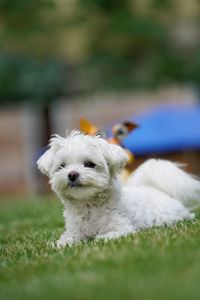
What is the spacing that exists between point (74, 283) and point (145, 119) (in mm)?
14980

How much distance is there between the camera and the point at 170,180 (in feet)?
25.5

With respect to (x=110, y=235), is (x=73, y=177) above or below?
above

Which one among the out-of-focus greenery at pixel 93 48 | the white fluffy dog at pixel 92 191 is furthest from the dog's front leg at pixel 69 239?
the out-of-focus greenery at pixel 93 48

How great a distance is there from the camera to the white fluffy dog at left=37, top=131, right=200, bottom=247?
6.51 metres

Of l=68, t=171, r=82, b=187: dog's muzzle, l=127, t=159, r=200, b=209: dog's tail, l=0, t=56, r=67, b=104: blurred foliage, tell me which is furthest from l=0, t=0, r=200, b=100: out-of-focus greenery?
l=68, t=171, r=82, b=187: dog's muzzle

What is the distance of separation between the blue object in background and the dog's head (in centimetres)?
1119

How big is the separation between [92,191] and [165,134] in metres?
12.4

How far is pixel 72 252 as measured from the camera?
5.90 meters

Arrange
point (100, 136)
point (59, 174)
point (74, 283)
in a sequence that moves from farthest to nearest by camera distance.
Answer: point (100, 136) < point (59, 174) < point (74, 283)

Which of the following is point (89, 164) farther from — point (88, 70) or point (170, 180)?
point (88, 70)

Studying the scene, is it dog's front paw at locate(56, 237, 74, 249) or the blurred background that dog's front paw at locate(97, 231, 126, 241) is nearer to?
dog's front paw at locate(56, 237, 74, 249)

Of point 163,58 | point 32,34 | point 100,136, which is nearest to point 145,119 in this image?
point 163,58

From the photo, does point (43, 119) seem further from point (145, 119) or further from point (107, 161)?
point (107, 161)

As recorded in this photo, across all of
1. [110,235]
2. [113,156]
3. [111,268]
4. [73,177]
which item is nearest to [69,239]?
[110,235]
